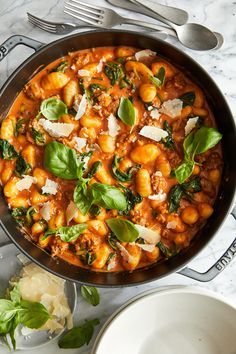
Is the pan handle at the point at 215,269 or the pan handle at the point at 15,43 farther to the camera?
the pan handle at the point at 215,269

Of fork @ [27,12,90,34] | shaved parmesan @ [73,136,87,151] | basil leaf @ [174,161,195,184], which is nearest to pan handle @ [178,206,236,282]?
basil leaf @ [174,161,195,184]

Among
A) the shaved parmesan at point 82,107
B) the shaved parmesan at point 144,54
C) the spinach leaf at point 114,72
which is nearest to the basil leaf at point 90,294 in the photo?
the shaved parmesan at point 82,107

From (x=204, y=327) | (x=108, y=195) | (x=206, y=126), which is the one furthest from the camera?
(x=204, y=327)

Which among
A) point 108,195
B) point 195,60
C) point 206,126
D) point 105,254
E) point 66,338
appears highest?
point 195,60

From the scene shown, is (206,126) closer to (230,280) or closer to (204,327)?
(230,280)

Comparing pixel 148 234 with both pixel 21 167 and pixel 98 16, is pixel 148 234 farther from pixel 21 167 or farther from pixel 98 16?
pixel 98 16

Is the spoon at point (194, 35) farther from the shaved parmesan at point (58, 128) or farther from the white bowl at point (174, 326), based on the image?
the white bowl at point (174, 326)

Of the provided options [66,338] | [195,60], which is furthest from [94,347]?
[195,60]

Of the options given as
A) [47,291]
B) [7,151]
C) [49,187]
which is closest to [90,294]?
[47,291]

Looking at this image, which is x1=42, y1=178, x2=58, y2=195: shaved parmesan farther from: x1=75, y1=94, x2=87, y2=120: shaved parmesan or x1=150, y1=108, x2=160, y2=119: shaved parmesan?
x1=150, y1=108, x2=160, y2=119: shaved parmesan
